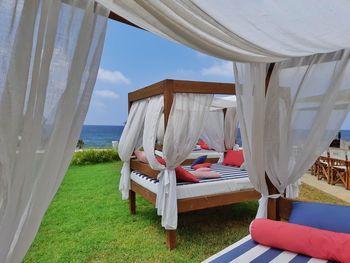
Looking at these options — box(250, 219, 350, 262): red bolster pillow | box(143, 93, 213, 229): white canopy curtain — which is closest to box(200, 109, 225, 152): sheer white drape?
box(143, 93, 213, 229): white canopy curtain

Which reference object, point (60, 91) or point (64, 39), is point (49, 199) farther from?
point (64, 39)

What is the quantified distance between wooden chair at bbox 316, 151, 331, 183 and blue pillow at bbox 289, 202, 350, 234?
410 cm

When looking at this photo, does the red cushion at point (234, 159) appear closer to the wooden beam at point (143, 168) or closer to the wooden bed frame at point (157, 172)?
the wooden bed frame at point (157, 172)

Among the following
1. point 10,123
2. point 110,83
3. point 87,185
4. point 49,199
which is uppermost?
point 110,83

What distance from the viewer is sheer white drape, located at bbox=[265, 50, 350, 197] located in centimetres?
219

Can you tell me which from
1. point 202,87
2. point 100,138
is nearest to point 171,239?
point 202,87

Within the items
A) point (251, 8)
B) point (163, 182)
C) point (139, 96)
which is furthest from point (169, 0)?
point (139, 96)

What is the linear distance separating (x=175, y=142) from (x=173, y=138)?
0.19 feet

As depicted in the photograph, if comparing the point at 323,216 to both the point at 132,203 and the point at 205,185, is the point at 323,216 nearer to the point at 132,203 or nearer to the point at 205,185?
the point at 205,185

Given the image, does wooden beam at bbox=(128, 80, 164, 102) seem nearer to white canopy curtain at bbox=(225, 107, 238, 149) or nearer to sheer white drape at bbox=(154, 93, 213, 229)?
sheer white drape at bbox=(154, 93, 213, 229)

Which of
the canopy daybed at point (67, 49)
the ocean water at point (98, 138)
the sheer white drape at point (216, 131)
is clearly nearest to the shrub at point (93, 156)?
the sheer white drape at point (216, 131)

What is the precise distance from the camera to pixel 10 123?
894 mm

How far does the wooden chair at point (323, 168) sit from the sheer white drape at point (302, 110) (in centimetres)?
413

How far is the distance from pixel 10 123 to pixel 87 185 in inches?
237
